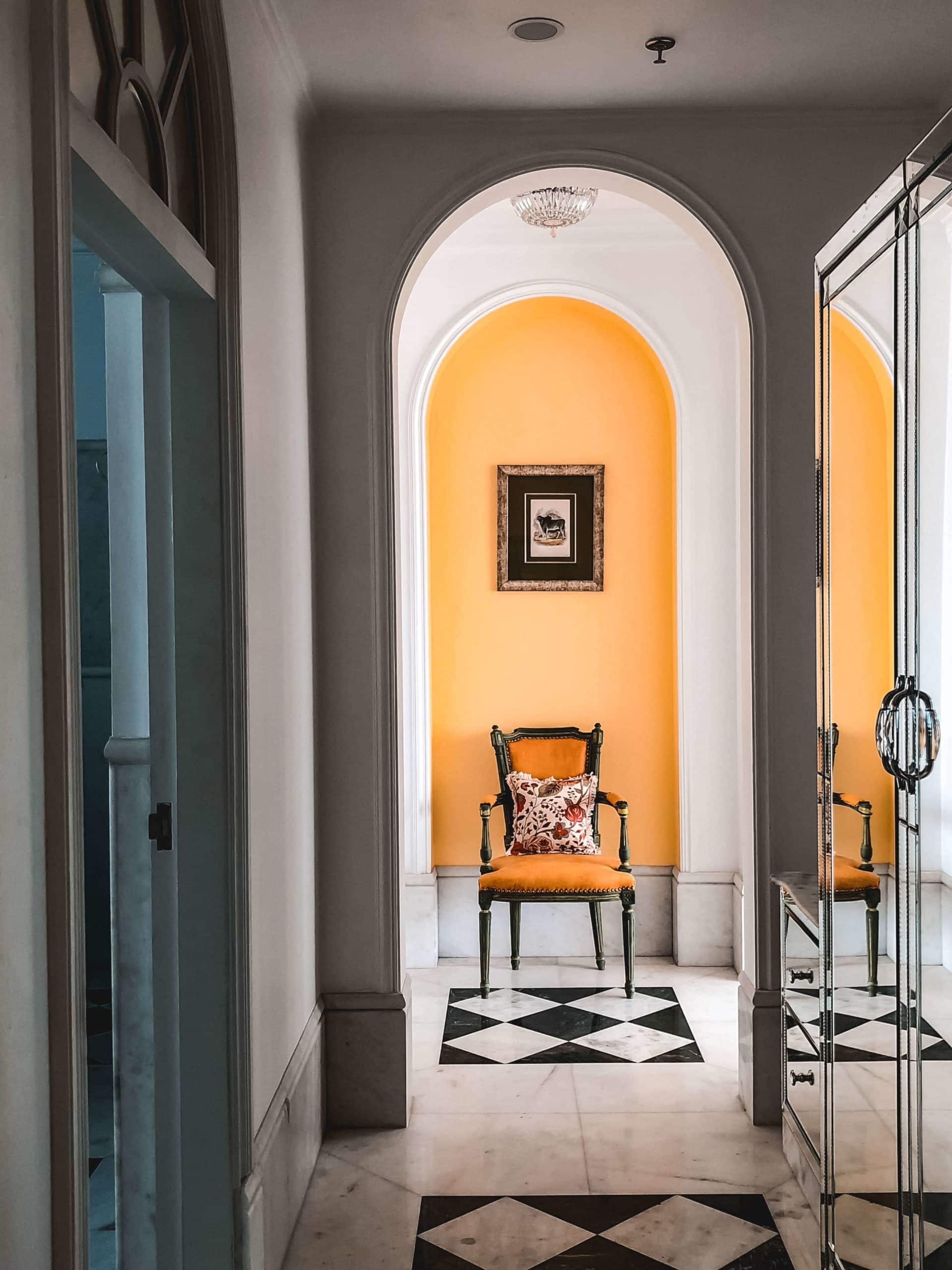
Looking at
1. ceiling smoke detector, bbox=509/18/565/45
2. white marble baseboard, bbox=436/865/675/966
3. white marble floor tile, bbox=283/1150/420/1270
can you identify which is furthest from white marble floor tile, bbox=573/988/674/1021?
ceiling smoke detector, bbox=509/18/565/45

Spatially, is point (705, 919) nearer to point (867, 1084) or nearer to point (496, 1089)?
point (496, 1089)

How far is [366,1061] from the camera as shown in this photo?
3.26m

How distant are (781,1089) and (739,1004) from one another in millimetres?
274

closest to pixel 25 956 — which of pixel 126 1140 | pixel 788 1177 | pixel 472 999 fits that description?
pixel 126 1140

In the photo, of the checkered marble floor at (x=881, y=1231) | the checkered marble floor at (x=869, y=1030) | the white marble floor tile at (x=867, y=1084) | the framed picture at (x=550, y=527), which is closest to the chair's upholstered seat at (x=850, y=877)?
the checkered marble floor at (x=869, y=1030)

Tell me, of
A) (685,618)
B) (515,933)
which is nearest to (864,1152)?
(515,933)

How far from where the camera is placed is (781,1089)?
317 cm

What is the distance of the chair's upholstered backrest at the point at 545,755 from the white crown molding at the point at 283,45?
2.68m

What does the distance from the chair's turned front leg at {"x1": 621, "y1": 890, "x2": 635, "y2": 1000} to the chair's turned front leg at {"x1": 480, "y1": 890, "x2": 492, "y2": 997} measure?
1.69 ft

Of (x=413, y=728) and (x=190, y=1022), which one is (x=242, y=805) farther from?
(x=413, y=728)

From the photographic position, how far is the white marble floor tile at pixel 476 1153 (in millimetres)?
2885

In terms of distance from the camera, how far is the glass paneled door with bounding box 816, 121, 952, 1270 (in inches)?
64.6

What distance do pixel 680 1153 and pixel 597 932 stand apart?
5.25 feet

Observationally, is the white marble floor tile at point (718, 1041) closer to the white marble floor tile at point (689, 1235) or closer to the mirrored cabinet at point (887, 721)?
the white marble floor tile at point (689, 1235)
